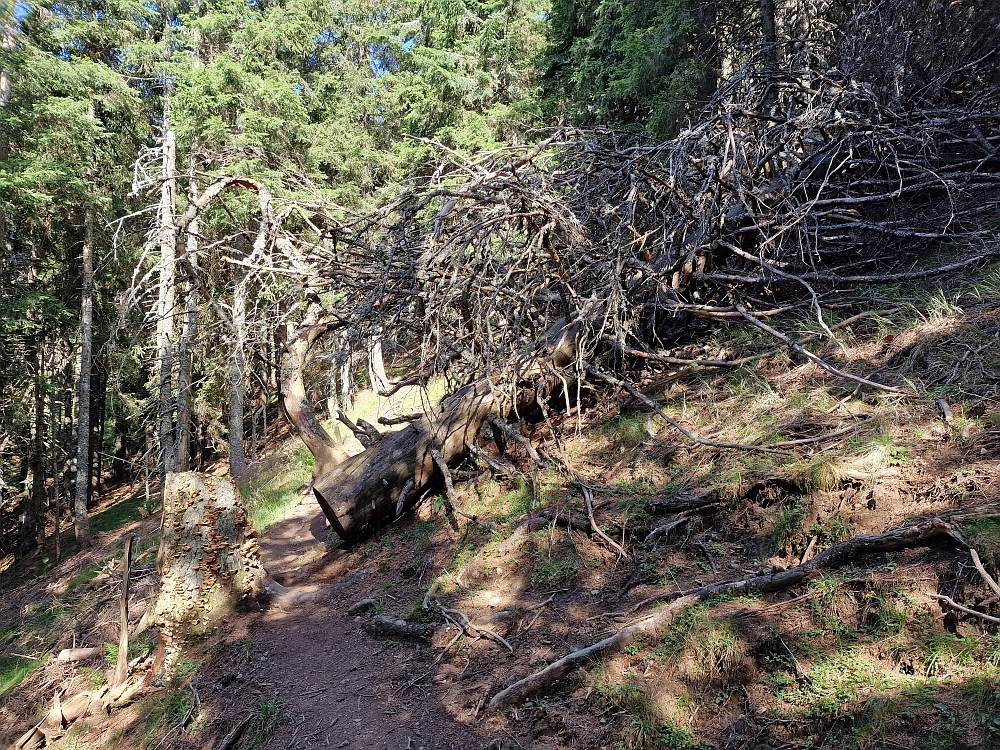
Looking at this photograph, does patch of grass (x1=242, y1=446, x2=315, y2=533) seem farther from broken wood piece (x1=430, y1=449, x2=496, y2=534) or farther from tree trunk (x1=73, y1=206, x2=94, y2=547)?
tree trunk (x1=73, y1=206, x2=94, y2=547)

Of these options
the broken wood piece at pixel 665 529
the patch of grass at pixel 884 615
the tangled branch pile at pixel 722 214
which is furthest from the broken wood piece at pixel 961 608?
the tangled branch pile at pixel 722 214

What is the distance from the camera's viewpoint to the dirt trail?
332cm

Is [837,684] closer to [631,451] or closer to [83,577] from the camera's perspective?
[631,451]

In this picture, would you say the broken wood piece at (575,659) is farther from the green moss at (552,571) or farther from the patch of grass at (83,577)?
the patch of grass at (83,577)

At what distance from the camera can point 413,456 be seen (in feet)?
19.2

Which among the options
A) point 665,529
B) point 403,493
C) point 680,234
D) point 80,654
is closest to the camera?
point 665,529

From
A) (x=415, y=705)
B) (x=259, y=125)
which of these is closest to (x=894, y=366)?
(x=415, y=705)

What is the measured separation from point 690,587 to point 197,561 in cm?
379

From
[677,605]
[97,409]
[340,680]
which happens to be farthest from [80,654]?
[97,409]

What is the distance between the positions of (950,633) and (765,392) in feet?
8.18

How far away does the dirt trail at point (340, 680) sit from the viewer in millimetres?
3320

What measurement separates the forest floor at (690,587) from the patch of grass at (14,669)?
70cm

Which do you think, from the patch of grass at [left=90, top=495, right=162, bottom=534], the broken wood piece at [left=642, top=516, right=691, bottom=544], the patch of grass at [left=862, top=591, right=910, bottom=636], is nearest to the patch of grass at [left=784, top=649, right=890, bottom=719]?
the patch of grass at [left=862, top=591, right=910, bottom=636]

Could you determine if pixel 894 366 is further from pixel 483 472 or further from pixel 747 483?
pixel 483 472
